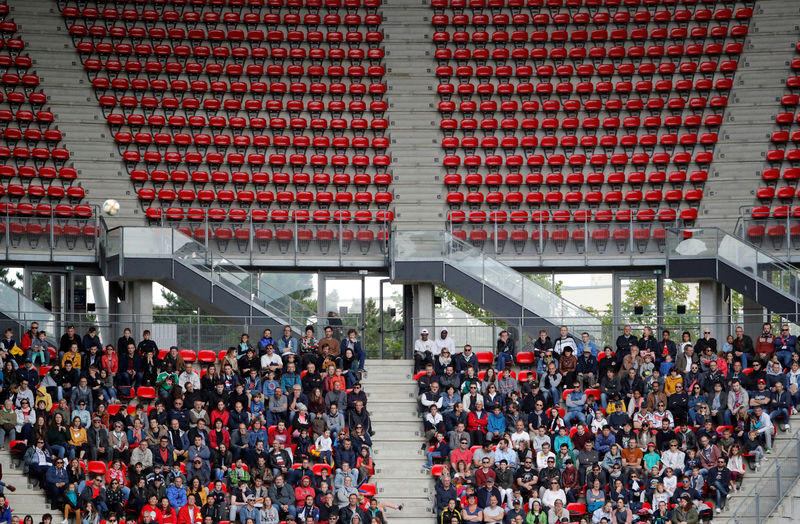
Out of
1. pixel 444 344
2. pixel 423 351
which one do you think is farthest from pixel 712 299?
pixel 423 351

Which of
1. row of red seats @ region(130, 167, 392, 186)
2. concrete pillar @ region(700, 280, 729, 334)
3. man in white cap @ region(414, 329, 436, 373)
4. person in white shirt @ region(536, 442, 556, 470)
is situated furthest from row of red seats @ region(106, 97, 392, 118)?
person in white shirt @ region(536, 442, 556, 470)

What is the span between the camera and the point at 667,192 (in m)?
32.2

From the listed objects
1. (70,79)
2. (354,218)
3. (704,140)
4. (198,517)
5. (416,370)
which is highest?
(70,79)

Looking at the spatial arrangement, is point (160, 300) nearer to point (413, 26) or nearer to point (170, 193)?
point (170, 193)

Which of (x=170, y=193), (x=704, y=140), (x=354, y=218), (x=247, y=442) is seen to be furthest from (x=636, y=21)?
(x=247, y=442)

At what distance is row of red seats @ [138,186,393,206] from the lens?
3180 centimetres

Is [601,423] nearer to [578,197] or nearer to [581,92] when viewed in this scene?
[578,197]

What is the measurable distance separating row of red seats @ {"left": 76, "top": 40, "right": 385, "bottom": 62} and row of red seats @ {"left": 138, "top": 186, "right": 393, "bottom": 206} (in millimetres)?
4329

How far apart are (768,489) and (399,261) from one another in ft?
34.3

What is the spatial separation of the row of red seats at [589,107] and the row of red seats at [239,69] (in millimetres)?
2560

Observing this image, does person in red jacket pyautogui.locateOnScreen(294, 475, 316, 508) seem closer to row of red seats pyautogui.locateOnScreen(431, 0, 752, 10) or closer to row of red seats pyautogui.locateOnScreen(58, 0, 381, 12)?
row of red seats pyautogui.locateOnScreen(58, 0, 381, 12)

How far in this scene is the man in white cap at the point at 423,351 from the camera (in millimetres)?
25250

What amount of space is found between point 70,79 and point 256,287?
1008 cm

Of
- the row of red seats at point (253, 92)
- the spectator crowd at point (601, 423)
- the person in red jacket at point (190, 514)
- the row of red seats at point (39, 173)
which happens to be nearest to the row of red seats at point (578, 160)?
the row of red seats at point (253, 92)
